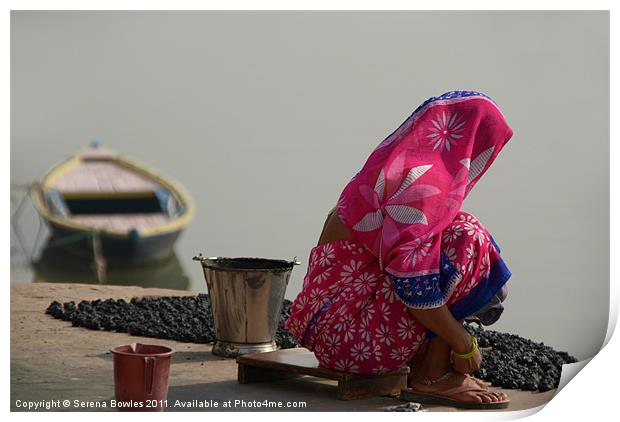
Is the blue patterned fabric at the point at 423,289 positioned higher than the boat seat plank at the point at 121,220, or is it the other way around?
the blue patterned fabric at the point at 423,289

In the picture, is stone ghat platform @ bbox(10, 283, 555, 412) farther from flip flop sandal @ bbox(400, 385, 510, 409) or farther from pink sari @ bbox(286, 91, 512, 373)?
pink sari @ bbox(286, 91, 512, 373)

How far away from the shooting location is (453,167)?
3578 mm

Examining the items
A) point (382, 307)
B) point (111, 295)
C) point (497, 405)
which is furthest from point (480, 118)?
point (111, 295)

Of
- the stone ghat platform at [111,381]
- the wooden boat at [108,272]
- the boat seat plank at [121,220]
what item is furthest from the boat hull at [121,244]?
the stone ghat platform at [111,381]

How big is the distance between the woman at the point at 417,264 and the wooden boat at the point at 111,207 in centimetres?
1460

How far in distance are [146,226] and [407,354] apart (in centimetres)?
1616

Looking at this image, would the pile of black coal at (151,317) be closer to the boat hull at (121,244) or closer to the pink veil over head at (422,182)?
the pink veil over head at (422,182)

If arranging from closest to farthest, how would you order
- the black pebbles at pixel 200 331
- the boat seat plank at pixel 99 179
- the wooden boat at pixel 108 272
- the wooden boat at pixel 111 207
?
the black pebbles at pixel 200 331 → the wooden boat at pixel 111 207 → the wooden boat at pixel 108 272 → the boat seat plank at pixel 99 179

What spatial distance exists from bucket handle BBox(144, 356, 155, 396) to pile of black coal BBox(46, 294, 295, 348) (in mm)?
1642

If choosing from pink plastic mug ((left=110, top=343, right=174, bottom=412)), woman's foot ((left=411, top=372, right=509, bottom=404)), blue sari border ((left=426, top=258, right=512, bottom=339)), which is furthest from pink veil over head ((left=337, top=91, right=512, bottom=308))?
pink plastic mug ((left=110, top=343, right=174, bottom=412))

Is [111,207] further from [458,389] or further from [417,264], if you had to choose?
[417,264]

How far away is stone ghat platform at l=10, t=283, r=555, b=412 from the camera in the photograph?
367 cm

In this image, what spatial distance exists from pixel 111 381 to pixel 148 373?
30.4 inches

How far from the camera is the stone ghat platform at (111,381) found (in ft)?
12.0
